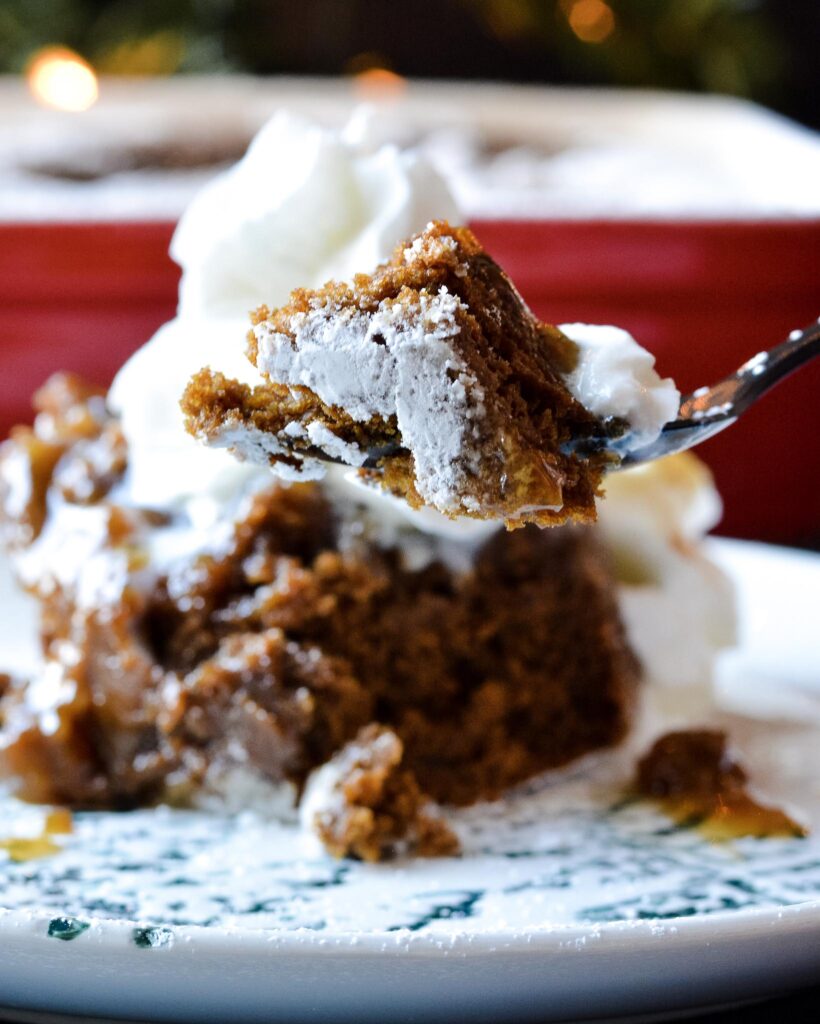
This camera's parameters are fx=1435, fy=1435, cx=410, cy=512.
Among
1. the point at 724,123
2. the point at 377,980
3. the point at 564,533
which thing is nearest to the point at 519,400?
the point at 377,980

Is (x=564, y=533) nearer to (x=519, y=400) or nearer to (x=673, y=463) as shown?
(x=673, y=463)

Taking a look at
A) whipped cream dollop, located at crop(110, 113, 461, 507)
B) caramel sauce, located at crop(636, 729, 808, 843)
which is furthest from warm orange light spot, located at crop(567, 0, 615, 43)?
caramel sauce, located at crop(636, 729, 808, 843)

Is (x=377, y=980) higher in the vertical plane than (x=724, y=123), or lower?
lower

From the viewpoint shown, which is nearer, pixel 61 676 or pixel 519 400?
pixel 519 400

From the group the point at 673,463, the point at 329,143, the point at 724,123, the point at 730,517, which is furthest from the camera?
the point at 724,123

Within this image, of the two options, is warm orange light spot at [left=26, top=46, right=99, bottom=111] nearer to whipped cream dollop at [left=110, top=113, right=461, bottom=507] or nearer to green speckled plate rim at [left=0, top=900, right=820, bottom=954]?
whipped cream dollop at [left=110, top=113, right=461, bottom=507]

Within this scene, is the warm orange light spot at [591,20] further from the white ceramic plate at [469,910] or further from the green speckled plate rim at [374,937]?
the green speckled plate rim at [374,937]

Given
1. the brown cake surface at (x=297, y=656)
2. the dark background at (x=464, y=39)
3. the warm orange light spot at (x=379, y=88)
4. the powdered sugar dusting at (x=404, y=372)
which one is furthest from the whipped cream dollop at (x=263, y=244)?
the dark background at (x=464, y=39)
